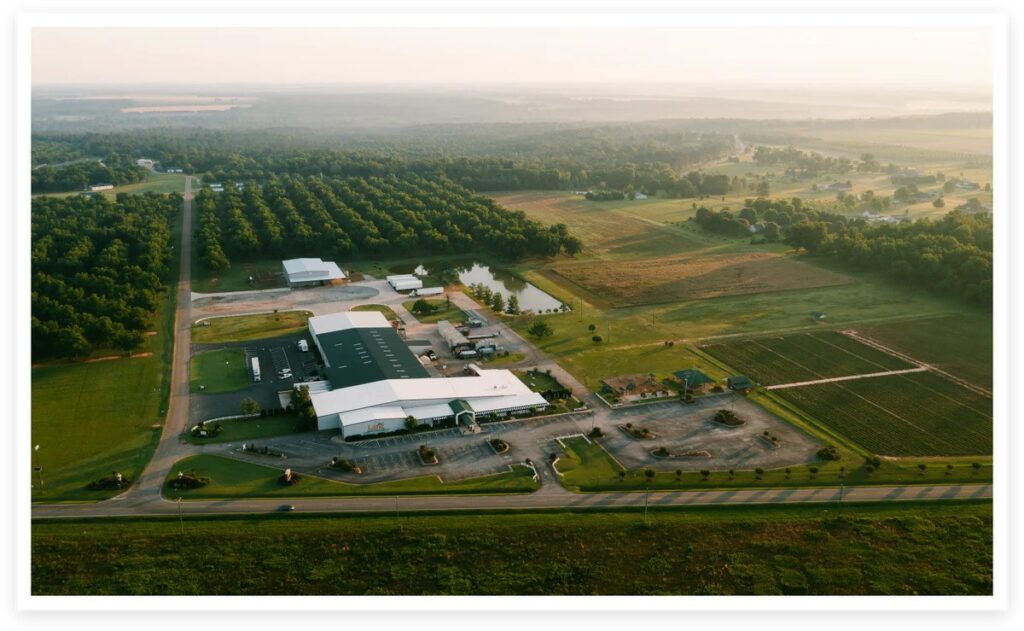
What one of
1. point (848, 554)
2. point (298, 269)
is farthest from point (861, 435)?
point (298, 269)

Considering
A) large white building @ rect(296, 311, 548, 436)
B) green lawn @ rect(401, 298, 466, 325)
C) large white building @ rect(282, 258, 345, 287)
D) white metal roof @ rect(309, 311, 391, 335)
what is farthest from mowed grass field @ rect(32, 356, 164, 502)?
green lawn @ rect(401, 298, 466, 325)

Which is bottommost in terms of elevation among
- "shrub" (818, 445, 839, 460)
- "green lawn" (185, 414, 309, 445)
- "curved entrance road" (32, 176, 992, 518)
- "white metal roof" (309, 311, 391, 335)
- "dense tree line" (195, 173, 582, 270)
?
"curved entrance road" (32, 176, 992, 518)

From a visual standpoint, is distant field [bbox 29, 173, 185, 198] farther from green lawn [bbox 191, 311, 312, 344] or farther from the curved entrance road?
the curved entrance road

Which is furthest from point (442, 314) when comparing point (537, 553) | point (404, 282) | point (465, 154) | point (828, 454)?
point (465, 154)

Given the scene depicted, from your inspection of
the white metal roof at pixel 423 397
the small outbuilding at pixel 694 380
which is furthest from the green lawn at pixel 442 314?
the small outbuilding at pixel 694 380

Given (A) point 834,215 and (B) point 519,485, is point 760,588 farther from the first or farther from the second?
(A) point 834,215

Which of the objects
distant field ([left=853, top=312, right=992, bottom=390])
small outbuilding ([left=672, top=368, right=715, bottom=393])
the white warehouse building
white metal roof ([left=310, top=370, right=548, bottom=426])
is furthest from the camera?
the white warehouse building

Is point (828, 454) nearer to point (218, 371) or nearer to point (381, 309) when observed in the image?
point (218, 371)
